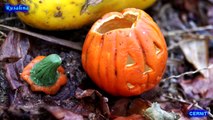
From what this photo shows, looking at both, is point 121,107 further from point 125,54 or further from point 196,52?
point 196,52

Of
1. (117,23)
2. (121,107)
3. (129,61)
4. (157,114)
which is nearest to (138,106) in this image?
(121,107)

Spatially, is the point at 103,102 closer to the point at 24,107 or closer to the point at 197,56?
the point at 24,107

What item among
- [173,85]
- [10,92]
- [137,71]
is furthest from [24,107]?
[173,85]

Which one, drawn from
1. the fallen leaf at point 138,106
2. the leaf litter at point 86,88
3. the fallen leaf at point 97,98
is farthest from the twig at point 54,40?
the fallen leaf at point 138,106

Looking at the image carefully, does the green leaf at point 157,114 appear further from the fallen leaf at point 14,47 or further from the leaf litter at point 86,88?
the fallen leaf at point 14,47

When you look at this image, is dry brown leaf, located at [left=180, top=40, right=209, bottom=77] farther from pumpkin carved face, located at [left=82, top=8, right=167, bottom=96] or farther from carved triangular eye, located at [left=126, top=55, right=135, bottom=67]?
carved triangular eye, located at [left=126, top=55, right=135, bottom=67]

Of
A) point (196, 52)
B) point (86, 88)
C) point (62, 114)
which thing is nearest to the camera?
point (62, 114)

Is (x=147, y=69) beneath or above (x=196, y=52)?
above
